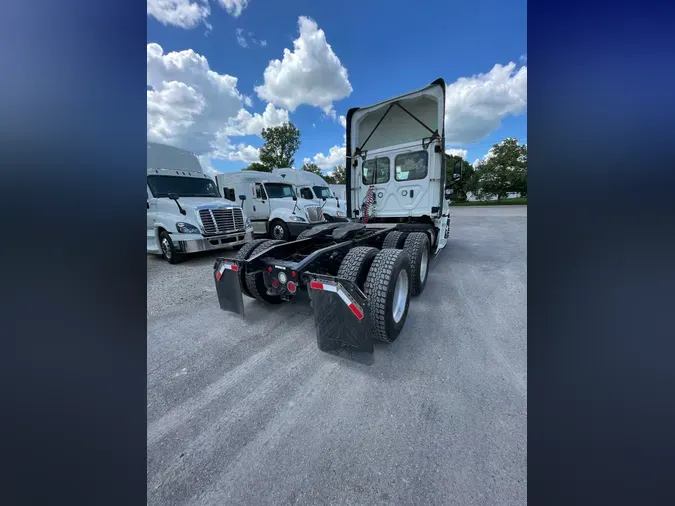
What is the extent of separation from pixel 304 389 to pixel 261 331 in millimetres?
1132

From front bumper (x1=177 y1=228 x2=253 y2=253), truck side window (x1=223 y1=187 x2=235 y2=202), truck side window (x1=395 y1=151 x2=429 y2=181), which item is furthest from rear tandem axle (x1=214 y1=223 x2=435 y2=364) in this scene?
truck side window (x1=223 y1=187 x2=235 y2=202)

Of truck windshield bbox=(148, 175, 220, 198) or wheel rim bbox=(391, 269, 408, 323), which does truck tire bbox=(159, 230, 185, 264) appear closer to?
truck windshield bbox=(148, 175, 220, 198)

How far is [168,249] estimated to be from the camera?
6.32 meters

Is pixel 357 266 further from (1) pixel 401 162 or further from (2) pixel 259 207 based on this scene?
(2) pixel 259 207

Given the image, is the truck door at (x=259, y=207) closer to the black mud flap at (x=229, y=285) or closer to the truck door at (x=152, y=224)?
the truck door at (x=152, y=224)

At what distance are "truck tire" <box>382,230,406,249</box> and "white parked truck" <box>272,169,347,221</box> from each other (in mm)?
5772

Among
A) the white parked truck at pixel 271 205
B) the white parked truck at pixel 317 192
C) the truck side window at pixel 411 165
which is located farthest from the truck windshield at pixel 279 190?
the truck side window at pixel 411 165

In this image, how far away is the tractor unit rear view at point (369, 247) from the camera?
2234 mm

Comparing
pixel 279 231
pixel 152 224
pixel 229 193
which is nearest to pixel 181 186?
pixel 152 224

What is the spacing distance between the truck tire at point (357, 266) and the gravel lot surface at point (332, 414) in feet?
2.45

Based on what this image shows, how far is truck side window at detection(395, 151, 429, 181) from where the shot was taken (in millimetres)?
5371
